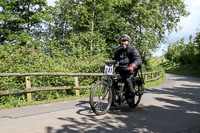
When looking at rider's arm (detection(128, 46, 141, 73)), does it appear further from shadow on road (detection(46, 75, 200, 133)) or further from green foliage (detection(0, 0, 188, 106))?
green foliage (detection(0, 0, 188, 106))

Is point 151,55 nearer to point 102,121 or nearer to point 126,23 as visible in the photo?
point 126,23

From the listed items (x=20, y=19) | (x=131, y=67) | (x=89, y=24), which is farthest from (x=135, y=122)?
(x=20, y=19)

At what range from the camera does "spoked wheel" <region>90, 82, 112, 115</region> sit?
16.5 feet

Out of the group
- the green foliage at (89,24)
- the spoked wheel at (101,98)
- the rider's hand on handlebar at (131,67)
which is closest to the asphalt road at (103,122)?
the spoked wheel at (101,98)

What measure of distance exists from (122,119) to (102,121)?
1.76ft

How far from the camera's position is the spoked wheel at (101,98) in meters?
5.02

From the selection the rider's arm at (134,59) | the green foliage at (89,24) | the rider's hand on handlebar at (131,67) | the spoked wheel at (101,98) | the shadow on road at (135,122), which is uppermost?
the green foliage at (89,24)

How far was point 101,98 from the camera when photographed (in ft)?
17.2

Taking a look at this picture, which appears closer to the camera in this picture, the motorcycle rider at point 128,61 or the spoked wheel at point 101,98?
the spoked wheel at point 101,98

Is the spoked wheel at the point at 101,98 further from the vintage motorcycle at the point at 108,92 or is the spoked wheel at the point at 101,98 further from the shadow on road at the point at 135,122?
the shadow on road at the point at 135,122

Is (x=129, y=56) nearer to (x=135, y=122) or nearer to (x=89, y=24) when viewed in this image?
(x=135, y=122)

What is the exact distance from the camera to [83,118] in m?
4.86

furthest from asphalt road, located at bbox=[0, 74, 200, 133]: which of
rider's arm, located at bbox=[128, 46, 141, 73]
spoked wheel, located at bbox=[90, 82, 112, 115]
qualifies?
rider's arm, located at bbox=[128, 46, 141, 73]

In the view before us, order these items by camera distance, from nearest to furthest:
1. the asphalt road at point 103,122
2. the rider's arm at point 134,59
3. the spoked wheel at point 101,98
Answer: the asphalt road at point 103,122
the spoked wheel at point 101,98
the rider's arm at point 134,59
